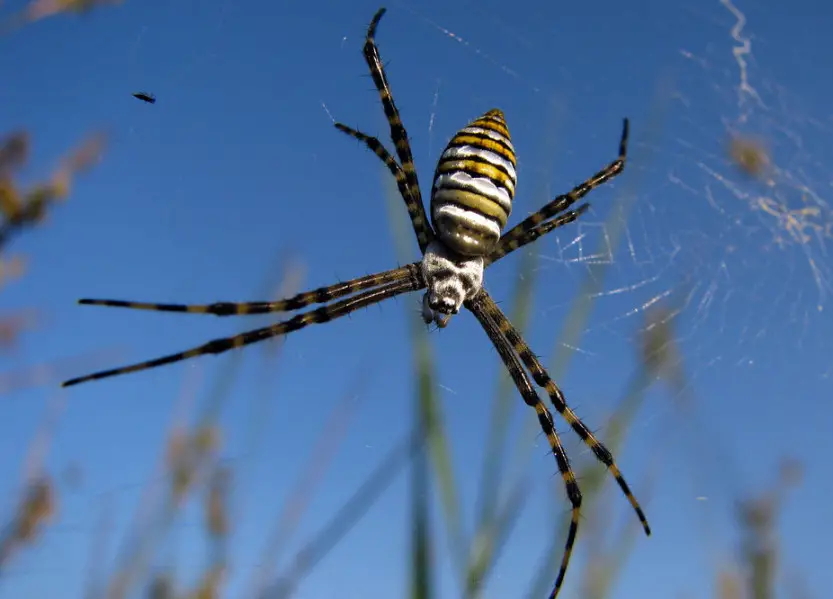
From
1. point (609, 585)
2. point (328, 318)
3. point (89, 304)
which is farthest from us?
point (328, 318)

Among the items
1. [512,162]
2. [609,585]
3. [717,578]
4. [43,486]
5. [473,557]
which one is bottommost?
[43,486]

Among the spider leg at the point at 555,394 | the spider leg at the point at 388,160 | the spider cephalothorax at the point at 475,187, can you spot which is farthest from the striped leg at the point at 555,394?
the spider leg at the point at 388,160

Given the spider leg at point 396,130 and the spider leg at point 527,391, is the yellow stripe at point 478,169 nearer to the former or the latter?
the spider leg at point 396,130

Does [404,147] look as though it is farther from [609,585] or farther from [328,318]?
[609,585]

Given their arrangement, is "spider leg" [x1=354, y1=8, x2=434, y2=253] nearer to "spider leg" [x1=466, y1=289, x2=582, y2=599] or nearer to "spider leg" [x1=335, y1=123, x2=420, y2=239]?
"spider leg" [x1=335, y1=123, x2=420, y2=239]

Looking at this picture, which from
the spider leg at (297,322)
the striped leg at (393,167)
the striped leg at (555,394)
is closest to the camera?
the spider leg at (297,322)

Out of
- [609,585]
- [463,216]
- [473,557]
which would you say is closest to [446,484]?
[473,557]
